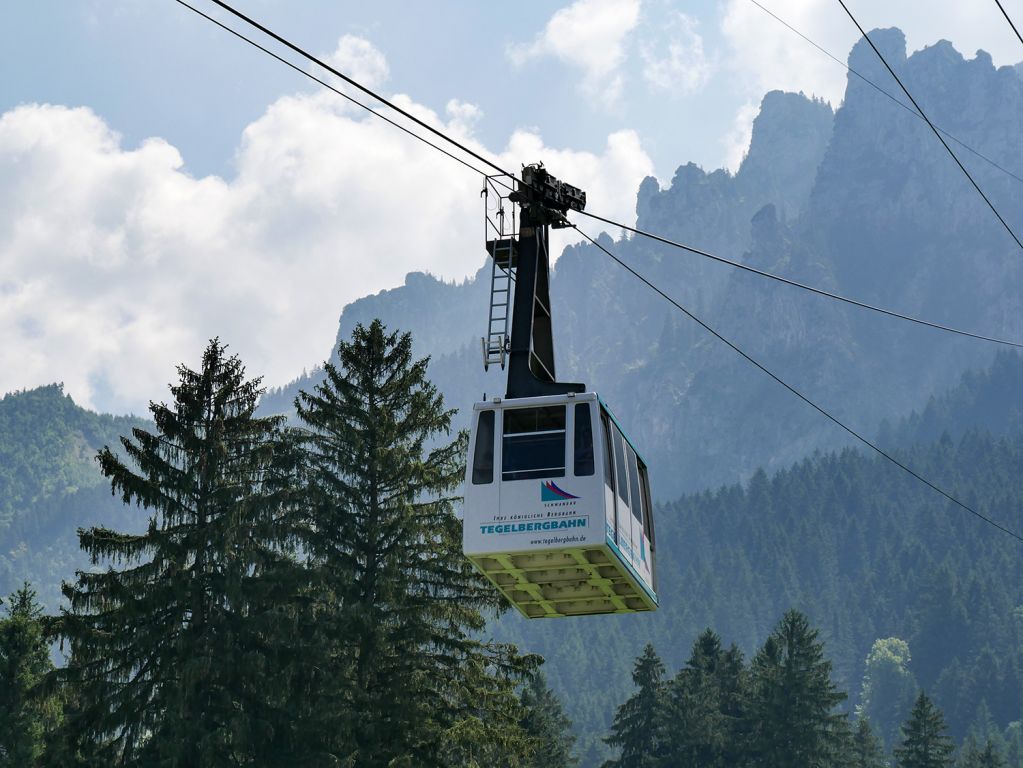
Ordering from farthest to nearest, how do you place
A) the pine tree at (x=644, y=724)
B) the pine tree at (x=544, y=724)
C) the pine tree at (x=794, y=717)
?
the pine tree at (x=644, y=724) → the pine tree at (x=794, y=717) → the pine tree at (x=544, y=724)

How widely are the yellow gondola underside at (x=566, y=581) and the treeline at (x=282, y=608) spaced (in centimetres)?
1224

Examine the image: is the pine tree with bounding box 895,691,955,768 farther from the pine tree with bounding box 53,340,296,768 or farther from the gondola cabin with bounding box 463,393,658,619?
the gondola cabin with bounding box 463,393,658,619

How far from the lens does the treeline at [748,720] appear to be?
239 ft

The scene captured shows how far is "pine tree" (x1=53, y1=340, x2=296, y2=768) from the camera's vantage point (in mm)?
39219

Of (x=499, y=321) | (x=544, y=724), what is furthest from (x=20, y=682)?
(x=499, y=321)

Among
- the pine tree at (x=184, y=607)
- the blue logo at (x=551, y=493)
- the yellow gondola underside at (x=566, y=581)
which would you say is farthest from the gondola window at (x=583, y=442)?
the pine tree at (x=184, y=607)

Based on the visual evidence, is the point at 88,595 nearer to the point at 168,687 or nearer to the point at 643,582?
the point at 168,687

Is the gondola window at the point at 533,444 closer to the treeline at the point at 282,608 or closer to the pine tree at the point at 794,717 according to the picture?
the treeline at the point at 282,608

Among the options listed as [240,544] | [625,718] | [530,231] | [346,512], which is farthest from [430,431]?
[625,718]

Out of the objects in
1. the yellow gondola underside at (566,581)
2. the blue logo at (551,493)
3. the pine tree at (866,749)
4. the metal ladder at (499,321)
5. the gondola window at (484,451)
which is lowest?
the yellow gondola underside at (566,581)

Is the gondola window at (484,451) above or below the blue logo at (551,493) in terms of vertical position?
above

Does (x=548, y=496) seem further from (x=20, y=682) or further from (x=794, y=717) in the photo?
(x=794, y=717)

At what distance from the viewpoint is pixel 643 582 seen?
27.2 meters

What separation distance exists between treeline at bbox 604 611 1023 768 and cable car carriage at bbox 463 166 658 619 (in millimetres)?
47813
